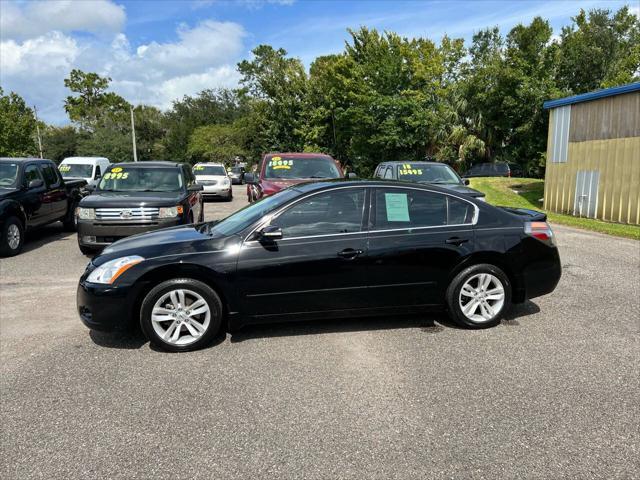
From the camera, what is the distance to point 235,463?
2.90 meters

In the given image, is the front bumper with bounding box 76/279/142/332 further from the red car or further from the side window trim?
the red car

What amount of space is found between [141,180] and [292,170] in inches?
132

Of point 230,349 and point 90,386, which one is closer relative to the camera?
point 90,386

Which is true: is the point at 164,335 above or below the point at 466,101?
below

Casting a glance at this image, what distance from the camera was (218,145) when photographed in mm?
54906

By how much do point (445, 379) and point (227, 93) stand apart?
7773 cm

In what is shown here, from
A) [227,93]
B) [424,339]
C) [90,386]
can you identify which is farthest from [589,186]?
[227,93]

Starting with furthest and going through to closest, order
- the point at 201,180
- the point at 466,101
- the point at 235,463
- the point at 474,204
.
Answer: the point at 466,101 → the point at 201,180 → the point at 474,204 → the point at 235,463

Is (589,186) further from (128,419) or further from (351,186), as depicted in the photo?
(128,419)

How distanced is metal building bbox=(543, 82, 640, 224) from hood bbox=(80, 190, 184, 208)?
1232 cm

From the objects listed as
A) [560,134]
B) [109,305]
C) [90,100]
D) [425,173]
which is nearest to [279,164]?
[425,173]

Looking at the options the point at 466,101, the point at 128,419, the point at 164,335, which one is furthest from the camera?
the point at 466,101

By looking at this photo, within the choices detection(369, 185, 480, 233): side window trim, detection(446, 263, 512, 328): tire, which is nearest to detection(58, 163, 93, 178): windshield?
detection(369, 185, 480, 233): side window trim

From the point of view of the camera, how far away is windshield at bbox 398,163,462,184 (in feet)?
40.0
